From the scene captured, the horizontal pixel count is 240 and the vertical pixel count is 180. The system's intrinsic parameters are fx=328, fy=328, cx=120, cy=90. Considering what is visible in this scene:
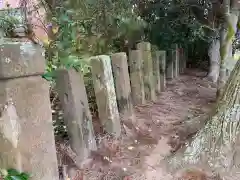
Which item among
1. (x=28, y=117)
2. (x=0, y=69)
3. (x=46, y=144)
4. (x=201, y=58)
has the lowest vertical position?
(x=201, y=58)

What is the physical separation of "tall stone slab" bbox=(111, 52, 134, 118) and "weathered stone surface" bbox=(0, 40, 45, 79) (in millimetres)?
1482

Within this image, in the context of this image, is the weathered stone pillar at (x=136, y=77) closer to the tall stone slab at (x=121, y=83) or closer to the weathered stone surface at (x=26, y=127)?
the tall stone slab at (x=121, y=83)

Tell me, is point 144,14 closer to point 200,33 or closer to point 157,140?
point 200,33

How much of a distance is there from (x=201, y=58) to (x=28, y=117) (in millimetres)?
8286

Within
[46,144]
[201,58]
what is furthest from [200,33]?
[46,144]

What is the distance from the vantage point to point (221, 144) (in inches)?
109

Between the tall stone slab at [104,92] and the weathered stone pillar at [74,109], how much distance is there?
31cm

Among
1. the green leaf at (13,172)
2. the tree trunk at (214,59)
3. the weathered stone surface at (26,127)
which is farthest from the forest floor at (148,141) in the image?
the tree trunk at (214,59)

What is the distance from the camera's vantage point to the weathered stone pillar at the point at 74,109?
230cm

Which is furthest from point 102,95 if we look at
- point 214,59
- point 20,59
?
point 214,59

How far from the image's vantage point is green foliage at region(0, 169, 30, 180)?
63.4 inches

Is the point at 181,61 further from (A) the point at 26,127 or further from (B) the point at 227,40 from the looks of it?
(A) the point at 26,127

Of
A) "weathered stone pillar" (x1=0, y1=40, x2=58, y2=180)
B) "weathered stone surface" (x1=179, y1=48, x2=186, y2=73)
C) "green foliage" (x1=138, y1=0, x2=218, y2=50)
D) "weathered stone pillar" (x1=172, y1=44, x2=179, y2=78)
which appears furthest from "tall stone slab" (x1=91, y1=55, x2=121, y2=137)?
"weathered stone surface" (x1=179, y1=48, x2=186, y2=73)

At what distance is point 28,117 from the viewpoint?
1.70 metres
